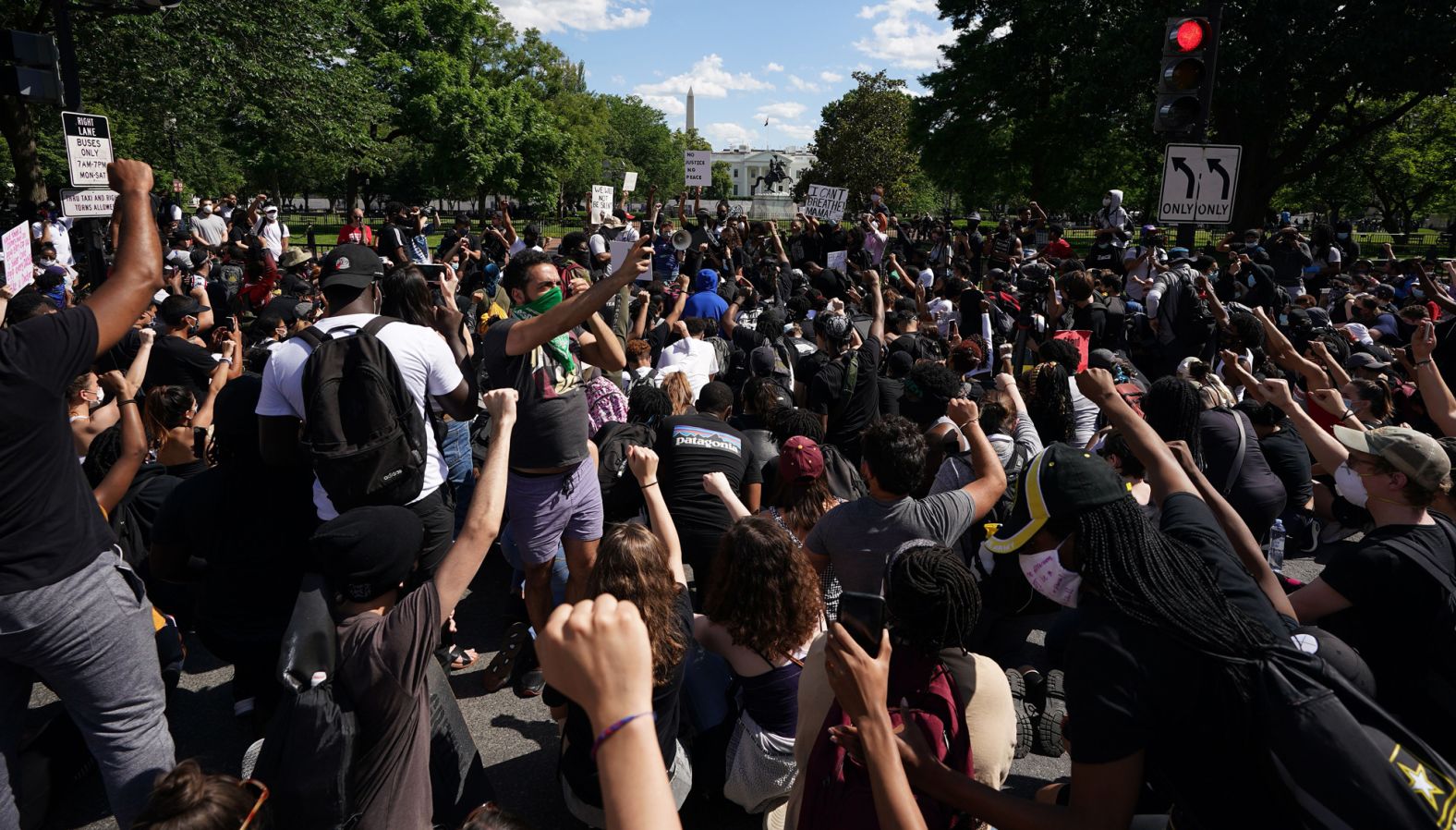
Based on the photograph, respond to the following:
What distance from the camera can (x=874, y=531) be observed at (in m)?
3.64

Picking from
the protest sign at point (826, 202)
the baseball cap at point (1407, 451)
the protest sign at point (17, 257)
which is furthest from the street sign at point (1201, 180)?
the protest sign at point (17, 257)

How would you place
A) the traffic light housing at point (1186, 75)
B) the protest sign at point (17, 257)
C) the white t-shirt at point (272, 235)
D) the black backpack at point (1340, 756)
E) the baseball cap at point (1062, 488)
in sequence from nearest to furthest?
1. the black backpack at point (1340, 756)
2. the baseball cap at point (1062, 488)
3. the traffic light housing at point (1186, 75)
4. the protest sign at point (17, 257)
5. the white t-shirt at point (272, 235)

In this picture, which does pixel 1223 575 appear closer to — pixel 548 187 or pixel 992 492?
pixel 992 492

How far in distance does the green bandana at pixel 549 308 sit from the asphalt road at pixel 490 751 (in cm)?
174

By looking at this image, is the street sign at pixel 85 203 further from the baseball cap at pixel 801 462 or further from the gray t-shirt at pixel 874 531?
the gray t-shirt at pixel 874 531

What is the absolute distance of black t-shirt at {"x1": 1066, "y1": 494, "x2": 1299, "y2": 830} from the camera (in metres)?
1.81

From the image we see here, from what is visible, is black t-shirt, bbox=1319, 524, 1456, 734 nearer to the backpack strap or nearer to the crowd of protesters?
the crowd of protesters

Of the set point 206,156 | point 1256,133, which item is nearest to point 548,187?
point 206,156

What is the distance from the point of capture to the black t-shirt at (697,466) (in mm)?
4723

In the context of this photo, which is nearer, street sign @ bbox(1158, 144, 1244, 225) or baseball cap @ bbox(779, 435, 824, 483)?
baseball cap @ bbox(779, 435, 824, 483)

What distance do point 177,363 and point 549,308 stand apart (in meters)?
3.50

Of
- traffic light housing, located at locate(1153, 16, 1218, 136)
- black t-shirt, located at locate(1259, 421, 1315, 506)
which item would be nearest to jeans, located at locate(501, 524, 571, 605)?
black t-shirt, located at locate(1259, 421, 1315, 506)

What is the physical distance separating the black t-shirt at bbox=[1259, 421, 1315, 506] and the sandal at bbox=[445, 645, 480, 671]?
16.2 feet

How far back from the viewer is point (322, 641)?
2.46 m
